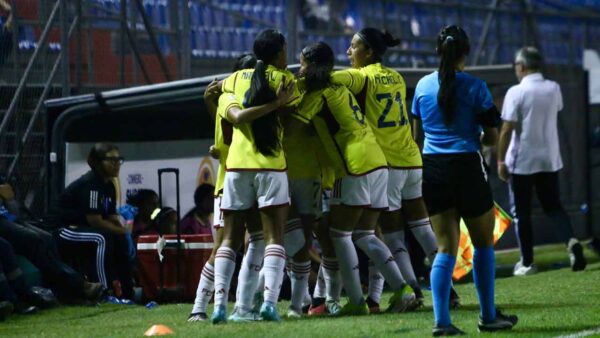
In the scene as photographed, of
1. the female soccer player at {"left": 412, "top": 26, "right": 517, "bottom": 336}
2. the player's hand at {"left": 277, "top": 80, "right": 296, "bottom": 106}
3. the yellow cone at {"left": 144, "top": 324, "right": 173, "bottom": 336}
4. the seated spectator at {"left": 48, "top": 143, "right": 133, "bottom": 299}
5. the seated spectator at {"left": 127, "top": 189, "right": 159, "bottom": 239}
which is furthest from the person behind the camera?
the seated spectator at {"left": 127, "top": 189, "right": 159, "bottom": 239}

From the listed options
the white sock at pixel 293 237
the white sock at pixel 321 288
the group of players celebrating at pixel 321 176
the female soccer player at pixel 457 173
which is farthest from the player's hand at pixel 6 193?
the female soccer player at pixel 457 173

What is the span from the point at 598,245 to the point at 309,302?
5126 mm

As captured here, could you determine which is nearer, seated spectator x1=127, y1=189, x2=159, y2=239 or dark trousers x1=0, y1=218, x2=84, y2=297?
dark trousers x1=0, y1=218, x2=84, y2=297

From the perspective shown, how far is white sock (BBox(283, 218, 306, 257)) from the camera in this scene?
994cm

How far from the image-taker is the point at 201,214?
534 inches

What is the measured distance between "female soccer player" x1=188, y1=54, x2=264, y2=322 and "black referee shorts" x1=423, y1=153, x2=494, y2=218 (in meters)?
1.58

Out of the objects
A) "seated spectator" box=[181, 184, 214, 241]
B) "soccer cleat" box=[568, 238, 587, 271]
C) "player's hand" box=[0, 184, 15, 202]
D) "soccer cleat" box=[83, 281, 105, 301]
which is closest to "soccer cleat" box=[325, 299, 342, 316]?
"soccer cleat" box=[83, 281, 105, 301]

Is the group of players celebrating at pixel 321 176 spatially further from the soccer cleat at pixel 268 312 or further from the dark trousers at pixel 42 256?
the dark trousers at pixel 42 256

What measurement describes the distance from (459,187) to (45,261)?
4934 mm

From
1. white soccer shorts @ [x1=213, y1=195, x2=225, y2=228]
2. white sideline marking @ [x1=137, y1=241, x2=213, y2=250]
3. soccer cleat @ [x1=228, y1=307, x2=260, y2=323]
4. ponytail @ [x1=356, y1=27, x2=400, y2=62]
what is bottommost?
soccer cleat @ [x1=228, y1=307, x2=260, y2=323]

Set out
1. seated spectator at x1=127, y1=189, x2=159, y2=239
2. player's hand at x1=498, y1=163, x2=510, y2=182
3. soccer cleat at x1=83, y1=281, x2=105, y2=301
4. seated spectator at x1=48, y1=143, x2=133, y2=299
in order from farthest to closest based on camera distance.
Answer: player's hand at x1=498, y1=163, x2=510, y2=182
seated spectator at x1=127, y1=189, x2=159, y2=239
seated spectator at x1=48, y1=143, x2=133, y2=299
soccer cleat at x1=83, y1=281, x2=105, y2=301

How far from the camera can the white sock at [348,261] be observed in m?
Answer: 9.63

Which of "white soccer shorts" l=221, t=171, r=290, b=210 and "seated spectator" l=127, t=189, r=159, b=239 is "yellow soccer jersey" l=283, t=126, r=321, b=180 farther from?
"seated spectator" l=127, t=189, r=159, b=239

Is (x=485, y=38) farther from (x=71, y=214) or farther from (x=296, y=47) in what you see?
(x=71, y=214)
